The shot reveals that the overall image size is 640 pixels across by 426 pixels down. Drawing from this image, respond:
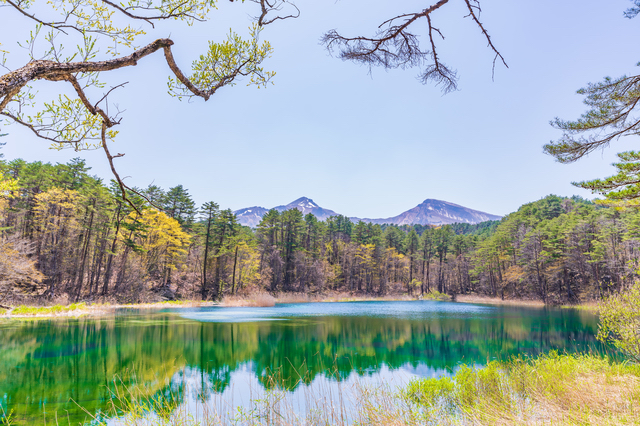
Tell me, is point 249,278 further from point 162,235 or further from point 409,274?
point 409,274

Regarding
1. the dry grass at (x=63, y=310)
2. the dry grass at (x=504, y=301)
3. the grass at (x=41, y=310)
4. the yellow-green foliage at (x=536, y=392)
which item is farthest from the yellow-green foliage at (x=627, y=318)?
the dry grass at (x=504, y=301)

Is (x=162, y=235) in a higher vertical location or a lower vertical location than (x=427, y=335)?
higher

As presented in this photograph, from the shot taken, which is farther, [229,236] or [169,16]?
[229,236]

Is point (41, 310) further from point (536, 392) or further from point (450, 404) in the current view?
point (536, 392)

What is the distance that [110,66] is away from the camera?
2576 millimetres

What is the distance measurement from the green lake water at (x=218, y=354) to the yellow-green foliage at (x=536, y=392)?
1.67 m

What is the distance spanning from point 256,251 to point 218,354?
27.3 metres

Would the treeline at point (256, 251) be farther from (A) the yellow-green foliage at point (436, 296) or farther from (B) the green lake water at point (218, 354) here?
(B) the green lake water at point (218, 354)

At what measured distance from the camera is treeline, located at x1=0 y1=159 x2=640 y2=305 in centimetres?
2372

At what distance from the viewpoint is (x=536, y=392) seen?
17.1 ft

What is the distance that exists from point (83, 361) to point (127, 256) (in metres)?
21.6

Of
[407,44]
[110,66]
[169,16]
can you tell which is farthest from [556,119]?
[110,66]

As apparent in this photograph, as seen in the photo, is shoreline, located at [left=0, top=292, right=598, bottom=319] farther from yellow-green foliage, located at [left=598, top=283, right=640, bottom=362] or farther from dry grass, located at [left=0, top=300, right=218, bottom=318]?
yellow-green foliage, located at [left=598, top=283, right=640, bottom=362]

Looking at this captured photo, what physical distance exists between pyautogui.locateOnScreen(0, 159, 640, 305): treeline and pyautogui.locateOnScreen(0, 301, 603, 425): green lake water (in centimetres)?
431
